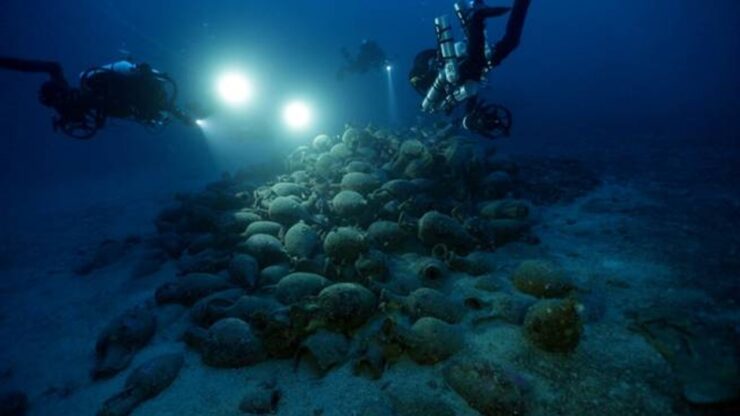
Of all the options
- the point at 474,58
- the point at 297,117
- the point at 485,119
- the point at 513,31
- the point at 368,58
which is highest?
the point at 368,58

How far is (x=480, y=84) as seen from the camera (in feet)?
21.2

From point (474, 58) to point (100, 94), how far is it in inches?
271

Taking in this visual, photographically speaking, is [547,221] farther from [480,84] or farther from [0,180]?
[0,180]

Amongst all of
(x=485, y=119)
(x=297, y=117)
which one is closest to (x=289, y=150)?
(x=297, y=117)

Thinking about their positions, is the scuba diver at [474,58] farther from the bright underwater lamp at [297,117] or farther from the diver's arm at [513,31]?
the bright underwater lamp at [297,117]

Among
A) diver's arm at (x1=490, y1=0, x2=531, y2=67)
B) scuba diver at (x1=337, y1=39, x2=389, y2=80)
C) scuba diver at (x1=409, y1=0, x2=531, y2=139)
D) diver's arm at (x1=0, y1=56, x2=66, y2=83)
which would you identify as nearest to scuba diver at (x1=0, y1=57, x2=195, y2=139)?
diver's arm at (x1=0, y1=56, x2=66, y2=83)

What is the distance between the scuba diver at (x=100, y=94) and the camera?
721cm

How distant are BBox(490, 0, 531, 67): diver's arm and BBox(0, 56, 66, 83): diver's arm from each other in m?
7.58

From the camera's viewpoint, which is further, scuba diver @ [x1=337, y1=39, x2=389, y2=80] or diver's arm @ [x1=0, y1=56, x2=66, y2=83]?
scuba diver @ [x1=337, y1=39, x2=389, y2=80]

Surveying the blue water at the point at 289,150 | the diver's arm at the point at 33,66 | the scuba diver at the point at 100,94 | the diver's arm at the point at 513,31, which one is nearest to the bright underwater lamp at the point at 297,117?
the blue water at the point at 289,150

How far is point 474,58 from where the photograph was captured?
6.12 m

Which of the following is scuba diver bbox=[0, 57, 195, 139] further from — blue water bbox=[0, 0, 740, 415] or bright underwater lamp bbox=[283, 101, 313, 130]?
bright underwater lamp bbox=[283, 101, 313, 130]

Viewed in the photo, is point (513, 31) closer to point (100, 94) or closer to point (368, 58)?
point (100, 94)

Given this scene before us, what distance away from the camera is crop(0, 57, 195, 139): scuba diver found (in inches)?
284
